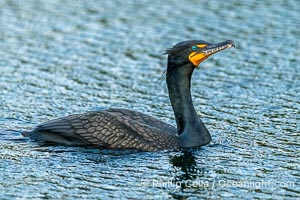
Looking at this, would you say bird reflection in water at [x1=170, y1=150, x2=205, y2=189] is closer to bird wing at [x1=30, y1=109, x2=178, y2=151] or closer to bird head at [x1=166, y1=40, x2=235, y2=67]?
bird wing at [x1=30, y1=109, x2=178, y2=151]

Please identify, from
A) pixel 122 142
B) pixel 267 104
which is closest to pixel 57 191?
pixel 122 142

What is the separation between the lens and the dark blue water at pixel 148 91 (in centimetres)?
1541

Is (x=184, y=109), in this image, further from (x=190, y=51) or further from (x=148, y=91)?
(x=148, y=91)

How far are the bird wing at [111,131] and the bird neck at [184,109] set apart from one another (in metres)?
0.28

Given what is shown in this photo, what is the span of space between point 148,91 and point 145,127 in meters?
4.88

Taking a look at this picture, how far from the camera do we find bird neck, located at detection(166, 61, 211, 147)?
1772cm

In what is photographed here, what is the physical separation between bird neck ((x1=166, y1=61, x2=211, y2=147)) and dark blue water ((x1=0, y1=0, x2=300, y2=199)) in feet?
0.99

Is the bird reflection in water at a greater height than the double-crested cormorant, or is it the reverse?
the double-crested cormorant

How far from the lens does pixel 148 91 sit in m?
22.2

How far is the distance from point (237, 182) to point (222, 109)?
5282mm

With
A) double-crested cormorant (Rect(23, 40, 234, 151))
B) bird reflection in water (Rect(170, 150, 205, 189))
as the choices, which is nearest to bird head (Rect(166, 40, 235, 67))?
double-crested cormorant (Rect(23, 40, 234, 151))

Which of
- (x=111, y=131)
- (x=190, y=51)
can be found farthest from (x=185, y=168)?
(x=190, y=51)

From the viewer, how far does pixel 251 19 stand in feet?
96.7

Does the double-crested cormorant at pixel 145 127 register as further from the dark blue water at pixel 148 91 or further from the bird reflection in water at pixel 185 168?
the bird reflection in water at pixel 185 168
